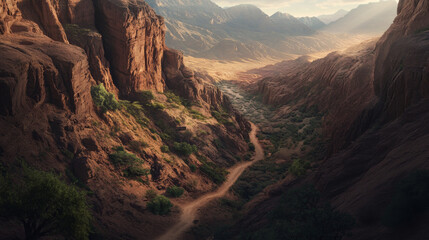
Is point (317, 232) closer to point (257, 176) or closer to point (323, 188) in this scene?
point (323, 188)

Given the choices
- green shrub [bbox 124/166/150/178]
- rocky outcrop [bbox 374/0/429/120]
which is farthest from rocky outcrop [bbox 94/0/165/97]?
rocky outcrop [bbox 374/0/429/120]

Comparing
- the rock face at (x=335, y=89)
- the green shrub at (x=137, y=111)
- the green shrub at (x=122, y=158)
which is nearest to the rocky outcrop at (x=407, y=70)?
the rock face at (x=335, y=89)

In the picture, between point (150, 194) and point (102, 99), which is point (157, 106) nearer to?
point (102, 99)

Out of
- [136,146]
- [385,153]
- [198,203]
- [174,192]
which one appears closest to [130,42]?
[136,146]

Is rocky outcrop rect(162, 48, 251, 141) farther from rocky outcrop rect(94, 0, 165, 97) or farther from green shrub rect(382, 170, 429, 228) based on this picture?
green shrub rect(382, 170, 429, 228)

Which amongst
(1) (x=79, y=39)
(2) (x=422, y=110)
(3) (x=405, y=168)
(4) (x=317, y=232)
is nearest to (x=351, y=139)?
(2) (x=422, y=110)

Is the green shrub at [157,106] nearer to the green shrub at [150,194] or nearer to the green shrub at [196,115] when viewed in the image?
the green shrub at [196,115]

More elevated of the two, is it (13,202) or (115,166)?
(13,202)

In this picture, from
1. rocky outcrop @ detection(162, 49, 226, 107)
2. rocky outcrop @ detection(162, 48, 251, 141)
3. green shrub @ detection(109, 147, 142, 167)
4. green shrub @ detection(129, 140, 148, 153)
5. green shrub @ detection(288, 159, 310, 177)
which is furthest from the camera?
rocky outcrop @ detection(162, 49, 226, 107)

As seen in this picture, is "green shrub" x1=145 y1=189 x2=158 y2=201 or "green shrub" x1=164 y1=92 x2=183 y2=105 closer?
"green shrub" x1=145 y1=189 x2=158 y2=201
